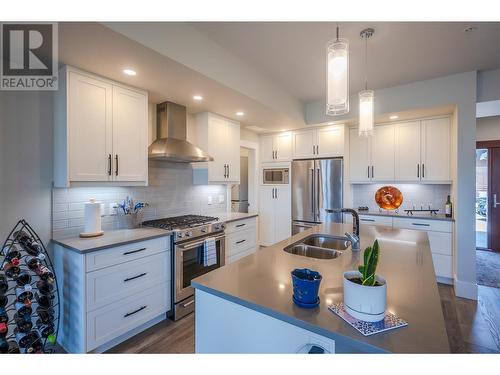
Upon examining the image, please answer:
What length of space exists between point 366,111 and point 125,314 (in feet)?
8.58

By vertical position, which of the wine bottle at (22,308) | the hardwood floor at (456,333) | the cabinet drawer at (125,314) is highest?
the wine bottle at (22,308)

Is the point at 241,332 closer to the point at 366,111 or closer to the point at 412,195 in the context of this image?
the point at 366,111

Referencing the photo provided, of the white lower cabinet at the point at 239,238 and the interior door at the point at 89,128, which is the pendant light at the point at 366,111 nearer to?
the white lower cabinet at the point at 239,238

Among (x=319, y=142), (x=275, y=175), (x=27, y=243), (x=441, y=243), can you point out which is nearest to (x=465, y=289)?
(x=441, y=243)

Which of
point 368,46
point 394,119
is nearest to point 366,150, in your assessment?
point 394,119

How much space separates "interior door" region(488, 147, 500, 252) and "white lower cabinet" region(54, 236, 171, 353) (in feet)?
19.4

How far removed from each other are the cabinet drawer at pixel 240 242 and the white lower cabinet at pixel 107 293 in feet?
3.33

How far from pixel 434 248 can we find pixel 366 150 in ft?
5.60

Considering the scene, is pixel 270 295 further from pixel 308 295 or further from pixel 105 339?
pixel 105 339

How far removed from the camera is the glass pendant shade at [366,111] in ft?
6.50

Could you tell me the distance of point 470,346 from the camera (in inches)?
82.2

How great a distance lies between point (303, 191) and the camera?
443 cm

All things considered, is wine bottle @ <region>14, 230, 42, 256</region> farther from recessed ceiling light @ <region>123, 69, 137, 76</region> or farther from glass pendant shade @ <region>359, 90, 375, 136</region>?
glass pendant shade @ <region>359, 90, 375, 136</region>

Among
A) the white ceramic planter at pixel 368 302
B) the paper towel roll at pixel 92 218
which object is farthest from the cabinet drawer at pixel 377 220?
the paper towel roll at pixel 92 218
